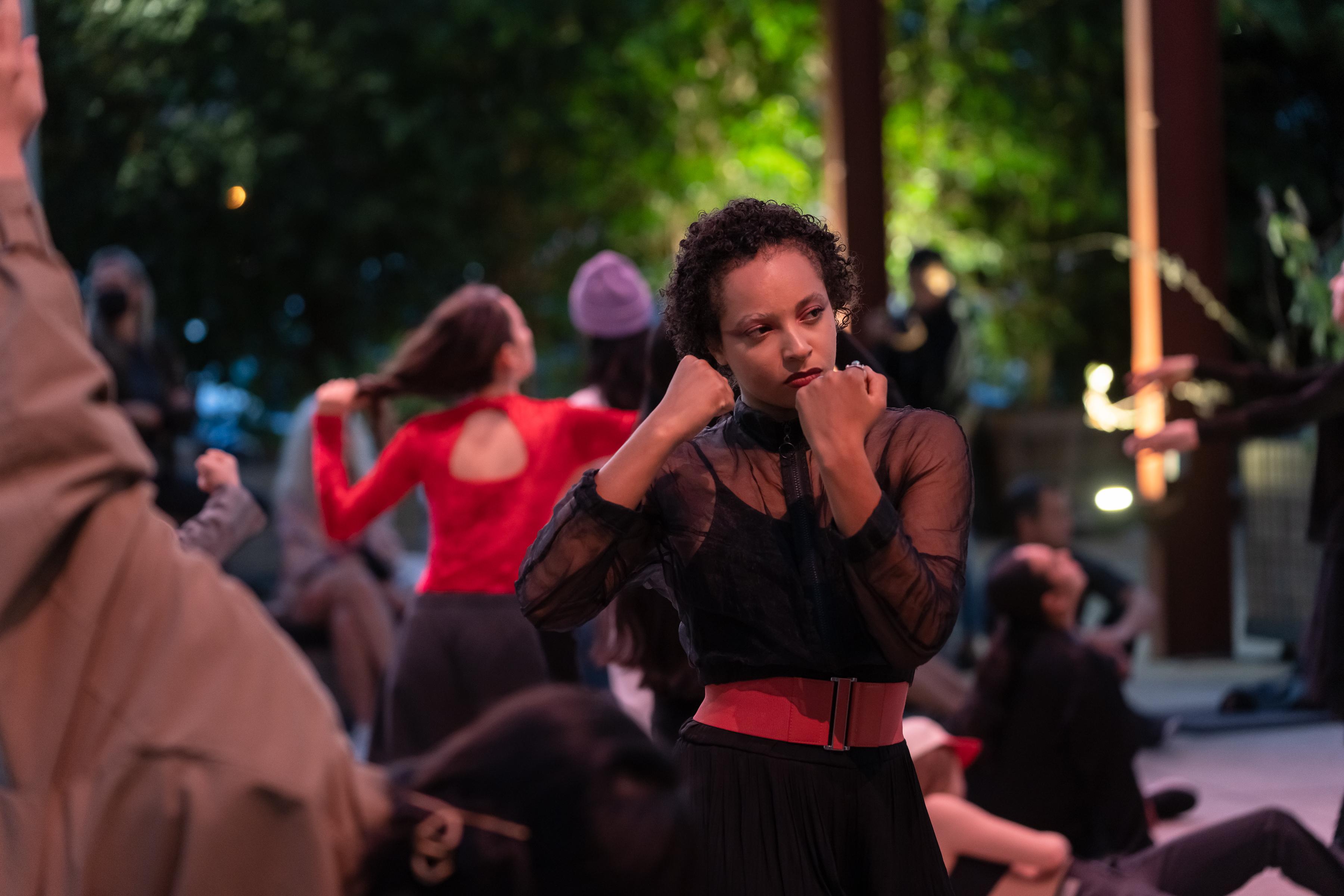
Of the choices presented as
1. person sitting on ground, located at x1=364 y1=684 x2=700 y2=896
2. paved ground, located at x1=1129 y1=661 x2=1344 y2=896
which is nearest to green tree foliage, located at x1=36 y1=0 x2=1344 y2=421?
paved ground, located at x1=1129 y1=661 x2=1344 y2=896

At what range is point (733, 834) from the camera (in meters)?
1.92

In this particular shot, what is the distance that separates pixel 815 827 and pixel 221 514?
3.89 feet

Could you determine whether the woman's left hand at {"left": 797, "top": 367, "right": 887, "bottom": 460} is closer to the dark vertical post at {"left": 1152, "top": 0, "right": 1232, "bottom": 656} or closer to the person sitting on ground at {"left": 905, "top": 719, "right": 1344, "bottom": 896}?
the person sitting on ground at {"left": 905, "top": 719, "right": 1344, "bottom": 896}

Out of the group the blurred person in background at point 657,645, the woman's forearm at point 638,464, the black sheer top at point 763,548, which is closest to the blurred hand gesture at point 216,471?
the blurred person in background at point 657,645

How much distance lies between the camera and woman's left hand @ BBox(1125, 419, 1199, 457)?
13.2ft

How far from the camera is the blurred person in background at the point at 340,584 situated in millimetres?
6090

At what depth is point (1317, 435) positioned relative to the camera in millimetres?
3873

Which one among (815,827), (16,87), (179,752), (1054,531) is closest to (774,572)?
(815,827)

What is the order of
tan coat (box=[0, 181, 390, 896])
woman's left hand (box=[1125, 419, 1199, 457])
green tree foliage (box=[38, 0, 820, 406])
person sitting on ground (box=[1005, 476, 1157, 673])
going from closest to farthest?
tan coat (box=[0, 181, 390, 896]), woman's left hand (box=[1125, 419, 1199, 457]), person sitting on ground (box=[1005, 476, 1157, 673]), green tree foliage (box=[38, 0, 820, 406])

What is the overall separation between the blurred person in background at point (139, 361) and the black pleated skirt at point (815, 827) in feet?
15.8

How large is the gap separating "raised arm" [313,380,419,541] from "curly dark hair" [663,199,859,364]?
195cm

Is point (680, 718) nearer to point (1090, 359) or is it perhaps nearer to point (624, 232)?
point (624, 232)

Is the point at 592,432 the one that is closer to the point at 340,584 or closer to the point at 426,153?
the point at 340,584

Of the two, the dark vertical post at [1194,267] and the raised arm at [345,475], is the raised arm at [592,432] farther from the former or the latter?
the dark vertical post at [1194,267]
